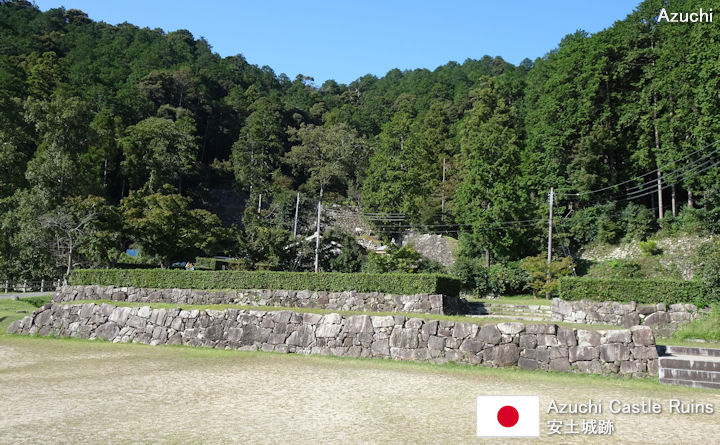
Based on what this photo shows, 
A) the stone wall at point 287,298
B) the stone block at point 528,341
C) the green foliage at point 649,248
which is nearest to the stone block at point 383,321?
the stone block at point 528,341

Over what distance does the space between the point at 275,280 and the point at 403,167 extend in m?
21.8

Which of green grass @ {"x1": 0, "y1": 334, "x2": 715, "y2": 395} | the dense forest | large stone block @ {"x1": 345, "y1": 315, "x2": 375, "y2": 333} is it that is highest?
the dense forest

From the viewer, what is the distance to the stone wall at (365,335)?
10.3m

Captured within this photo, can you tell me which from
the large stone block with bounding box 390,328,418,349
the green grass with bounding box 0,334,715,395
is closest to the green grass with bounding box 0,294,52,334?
the green grass with bounding box 0,334,715,395

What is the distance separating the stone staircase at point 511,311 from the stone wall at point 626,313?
1046mm

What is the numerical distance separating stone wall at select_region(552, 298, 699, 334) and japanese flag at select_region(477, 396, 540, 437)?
16.3 meters

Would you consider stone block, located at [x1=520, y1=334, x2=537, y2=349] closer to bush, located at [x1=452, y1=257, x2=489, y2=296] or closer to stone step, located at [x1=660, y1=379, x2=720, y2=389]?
stone step, located at [x1=660, y1=379, x2=720, y2=389]

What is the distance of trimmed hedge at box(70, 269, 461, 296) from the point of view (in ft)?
72.9

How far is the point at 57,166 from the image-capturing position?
110 ft

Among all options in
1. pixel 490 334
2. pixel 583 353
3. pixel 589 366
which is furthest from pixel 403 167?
pixel 589 366

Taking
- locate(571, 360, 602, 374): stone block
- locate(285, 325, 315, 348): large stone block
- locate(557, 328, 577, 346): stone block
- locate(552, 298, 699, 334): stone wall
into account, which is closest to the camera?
locate(571, 360, 602, 374): stone block

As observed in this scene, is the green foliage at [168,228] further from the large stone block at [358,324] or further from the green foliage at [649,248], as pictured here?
→ the green foliage at [649,248]

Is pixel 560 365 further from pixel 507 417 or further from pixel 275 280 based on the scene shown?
pixel 275 280

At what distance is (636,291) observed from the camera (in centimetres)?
1819
